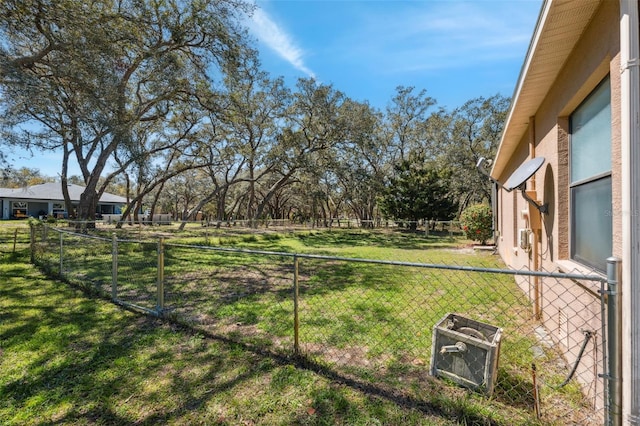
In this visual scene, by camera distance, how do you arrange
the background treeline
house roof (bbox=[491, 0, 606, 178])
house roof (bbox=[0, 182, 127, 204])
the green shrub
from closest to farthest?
1. house roof (bbox=[491, 0, 606, 178])
2. the background treeline
3. the green shrub
4. house roof (bbox=[0, 182, 127, 204])

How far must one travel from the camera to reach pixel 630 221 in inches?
64.1

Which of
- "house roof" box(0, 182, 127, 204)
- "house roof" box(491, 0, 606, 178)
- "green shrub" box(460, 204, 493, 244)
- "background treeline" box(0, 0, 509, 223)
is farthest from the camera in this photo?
"house roof" box(0, 182, 127, 204)

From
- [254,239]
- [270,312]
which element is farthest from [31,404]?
[254,239]

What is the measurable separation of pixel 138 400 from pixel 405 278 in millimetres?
5278

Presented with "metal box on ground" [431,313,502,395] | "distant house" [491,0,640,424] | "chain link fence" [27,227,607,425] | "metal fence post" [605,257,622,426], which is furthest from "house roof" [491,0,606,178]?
"metal box on ground" [431,313,502,395]

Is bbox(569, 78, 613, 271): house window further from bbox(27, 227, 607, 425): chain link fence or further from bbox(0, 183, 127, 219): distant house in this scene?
bbox(0, 183, 127, 219): distant house

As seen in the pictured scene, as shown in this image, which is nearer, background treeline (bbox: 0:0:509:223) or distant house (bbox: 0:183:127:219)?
background treeline (bbox: 0:0:509:223)

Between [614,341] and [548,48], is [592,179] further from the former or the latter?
[614,341]

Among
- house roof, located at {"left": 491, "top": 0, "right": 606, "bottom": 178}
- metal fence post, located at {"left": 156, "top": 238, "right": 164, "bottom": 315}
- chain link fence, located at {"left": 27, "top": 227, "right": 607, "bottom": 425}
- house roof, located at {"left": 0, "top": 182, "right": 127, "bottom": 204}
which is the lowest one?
chain link fence, located at {"left": 27, "top": 227, "right": 607, "bottom": 425}

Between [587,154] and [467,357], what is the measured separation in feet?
6.91

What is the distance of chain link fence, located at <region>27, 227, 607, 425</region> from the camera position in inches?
89.0

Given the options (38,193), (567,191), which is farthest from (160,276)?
(38,193)

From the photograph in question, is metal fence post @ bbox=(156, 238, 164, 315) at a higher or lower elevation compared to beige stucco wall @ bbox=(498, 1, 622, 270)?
lower

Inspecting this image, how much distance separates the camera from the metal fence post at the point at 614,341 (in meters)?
1.64
